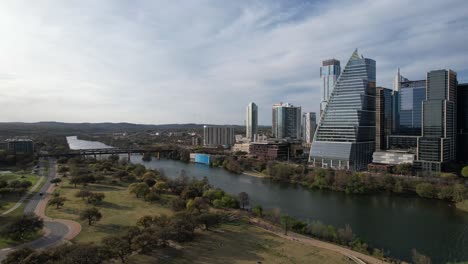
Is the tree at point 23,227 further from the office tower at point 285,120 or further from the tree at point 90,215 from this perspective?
the office tower at point 285,120

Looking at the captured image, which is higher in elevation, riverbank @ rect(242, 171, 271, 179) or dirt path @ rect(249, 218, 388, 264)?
dirt path @ rect(249, 218, 388, 264)

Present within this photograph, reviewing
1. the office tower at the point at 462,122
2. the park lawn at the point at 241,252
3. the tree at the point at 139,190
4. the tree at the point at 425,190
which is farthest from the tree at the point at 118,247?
the office tower at the point at 462,122

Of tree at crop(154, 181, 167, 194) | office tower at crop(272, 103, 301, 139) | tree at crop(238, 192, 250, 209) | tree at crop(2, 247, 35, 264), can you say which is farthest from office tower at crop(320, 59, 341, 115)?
tree at crop(2, 247, 35, 264)

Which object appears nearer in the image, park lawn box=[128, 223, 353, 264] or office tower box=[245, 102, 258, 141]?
park lawn box=[128, 223, 353, 264]

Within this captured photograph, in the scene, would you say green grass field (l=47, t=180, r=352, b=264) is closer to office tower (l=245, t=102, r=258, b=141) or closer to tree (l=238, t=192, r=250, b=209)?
tree (l=238, t=192, r=250, b=209)

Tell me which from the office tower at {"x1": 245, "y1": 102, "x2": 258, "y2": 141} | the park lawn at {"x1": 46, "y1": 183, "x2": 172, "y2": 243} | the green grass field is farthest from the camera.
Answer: the office tower at {"x1": 245, "y1": 102, "x2": 258, "y2": 141}

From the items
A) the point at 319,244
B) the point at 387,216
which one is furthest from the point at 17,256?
the point at 387,216
